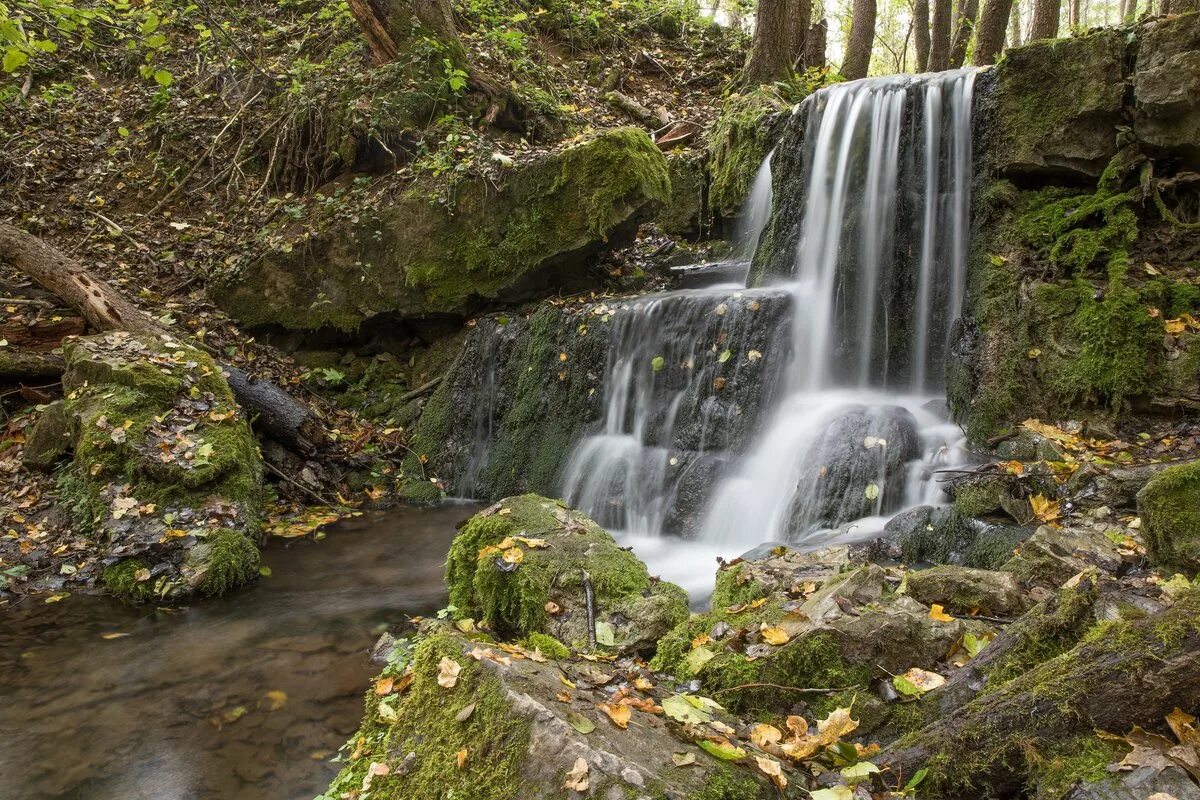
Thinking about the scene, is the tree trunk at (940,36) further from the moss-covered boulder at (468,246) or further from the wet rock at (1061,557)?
the wet rock at (1061,557)

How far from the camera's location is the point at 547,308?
9.01m

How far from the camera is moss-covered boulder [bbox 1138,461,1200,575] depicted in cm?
295

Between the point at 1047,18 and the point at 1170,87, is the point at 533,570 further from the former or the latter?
the point at 1047,18

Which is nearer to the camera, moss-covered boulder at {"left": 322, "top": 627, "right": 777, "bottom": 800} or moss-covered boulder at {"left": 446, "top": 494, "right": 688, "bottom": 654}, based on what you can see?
moss-covered boulder at {"left": 322, "top": 627, "right": 777, "bottom": 800}

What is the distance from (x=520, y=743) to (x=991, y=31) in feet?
39.9

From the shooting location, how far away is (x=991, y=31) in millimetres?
10422

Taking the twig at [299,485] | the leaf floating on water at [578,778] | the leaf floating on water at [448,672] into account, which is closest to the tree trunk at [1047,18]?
the twig at [299,485]

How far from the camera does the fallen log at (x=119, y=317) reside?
308 inches

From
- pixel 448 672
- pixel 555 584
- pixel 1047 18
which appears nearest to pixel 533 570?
pixel 555 584

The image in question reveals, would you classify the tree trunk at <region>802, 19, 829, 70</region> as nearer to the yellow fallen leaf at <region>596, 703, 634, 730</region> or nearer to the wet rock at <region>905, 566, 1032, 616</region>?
the wet rock at <region>905, 566, 1032, 616</region>

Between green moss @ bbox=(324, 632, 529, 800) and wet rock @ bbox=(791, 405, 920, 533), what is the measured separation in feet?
13.1

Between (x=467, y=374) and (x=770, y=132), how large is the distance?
525 centimetres

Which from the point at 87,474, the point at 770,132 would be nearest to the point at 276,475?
the point at 87,474

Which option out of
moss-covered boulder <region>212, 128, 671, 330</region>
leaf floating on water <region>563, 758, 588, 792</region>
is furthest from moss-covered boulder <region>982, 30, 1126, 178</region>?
leaf floating on water <region>563, 758, 588, 792</region>
